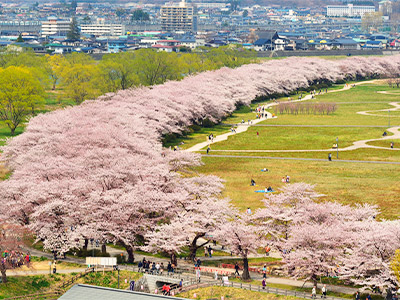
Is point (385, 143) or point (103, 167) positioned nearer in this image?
point (103, 167)

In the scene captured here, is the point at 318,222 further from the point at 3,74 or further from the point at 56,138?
the point at 3,74

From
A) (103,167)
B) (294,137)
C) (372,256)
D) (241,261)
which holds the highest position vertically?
(103,167)

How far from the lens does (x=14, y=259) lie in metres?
49.7

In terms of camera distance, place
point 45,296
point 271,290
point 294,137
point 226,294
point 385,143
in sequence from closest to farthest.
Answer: point 226,294, point 271,290, point 45,296, point 385,143, point 294,137

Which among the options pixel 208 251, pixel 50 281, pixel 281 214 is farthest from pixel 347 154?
pixel 50 281

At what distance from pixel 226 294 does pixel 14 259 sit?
14.8 metres

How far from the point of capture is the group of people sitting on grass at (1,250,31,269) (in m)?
48.7

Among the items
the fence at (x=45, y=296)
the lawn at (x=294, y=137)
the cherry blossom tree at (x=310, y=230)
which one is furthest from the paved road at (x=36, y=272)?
the lawn at (x=294, y=137)

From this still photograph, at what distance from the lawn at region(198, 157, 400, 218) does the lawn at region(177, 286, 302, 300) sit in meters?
19.9

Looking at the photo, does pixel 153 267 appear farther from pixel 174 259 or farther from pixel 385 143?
pixel 385 143

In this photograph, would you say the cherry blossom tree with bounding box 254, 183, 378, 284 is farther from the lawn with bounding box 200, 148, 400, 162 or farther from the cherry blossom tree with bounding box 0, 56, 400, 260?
the lawn with bounding box 200, 148, 400, 162

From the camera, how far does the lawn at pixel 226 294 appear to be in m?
45.2

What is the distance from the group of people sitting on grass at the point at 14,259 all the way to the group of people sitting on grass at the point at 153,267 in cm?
778

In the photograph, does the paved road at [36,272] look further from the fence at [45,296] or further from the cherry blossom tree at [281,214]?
the cherry blossom tree at [281,214]
